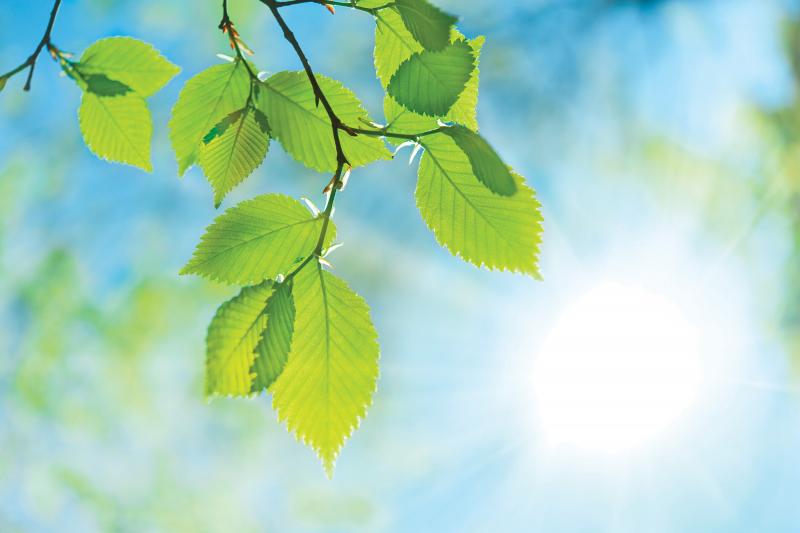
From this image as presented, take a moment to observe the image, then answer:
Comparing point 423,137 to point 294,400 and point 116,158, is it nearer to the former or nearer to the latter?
point 294,400

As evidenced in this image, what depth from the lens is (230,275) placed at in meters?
0.47

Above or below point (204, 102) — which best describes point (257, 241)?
below

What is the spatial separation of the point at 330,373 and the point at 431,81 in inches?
9.1

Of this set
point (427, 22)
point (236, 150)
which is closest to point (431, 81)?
point (427, 22)

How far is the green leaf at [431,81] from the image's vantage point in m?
0.48

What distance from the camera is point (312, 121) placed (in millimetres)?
521

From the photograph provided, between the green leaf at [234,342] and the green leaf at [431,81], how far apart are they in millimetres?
186

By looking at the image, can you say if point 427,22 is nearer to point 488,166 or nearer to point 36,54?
point 488,166

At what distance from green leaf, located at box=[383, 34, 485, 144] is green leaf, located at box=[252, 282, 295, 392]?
0.52 feet

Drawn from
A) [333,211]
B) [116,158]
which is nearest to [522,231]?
[333,211]

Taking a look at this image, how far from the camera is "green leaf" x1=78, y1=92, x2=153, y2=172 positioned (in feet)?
2.05

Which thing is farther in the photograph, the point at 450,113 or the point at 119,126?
the point at 119,126

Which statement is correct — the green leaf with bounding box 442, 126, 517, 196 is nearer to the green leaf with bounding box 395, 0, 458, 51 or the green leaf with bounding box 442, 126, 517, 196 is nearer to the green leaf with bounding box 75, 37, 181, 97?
the green leaf with bounding box 395, 0, 458, 51

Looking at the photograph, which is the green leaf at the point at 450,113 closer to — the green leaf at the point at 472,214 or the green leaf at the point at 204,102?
the green leaf at the point at 472,214
